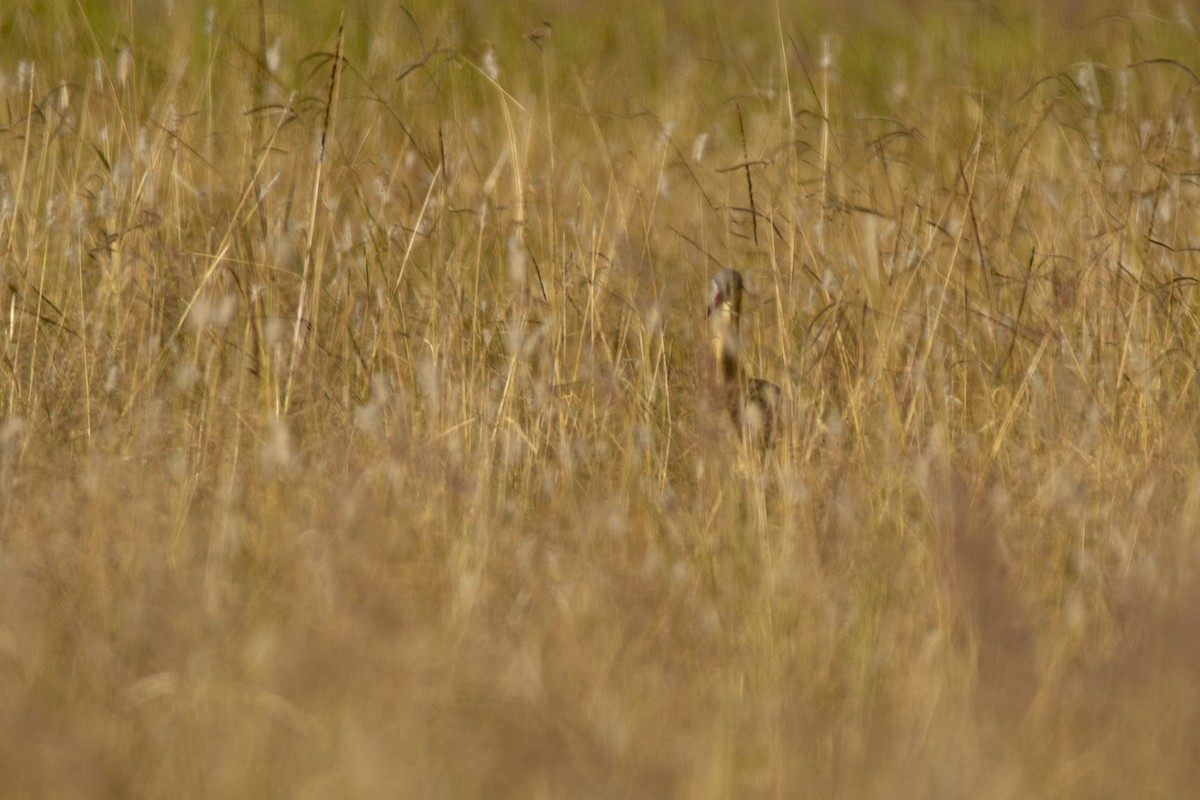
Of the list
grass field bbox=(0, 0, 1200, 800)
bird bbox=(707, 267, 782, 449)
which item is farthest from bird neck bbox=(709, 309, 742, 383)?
grass field bbox=(0, 0, 1200, 800)

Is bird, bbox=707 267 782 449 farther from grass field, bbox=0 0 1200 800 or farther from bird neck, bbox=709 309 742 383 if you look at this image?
grass field, bbox=0 0 1200 800

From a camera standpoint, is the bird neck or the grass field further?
the bird neck

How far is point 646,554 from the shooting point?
2.75 meters

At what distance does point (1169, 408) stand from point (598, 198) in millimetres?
2333

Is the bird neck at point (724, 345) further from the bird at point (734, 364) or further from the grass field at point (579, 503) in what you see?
the grass field at point (579, 503)

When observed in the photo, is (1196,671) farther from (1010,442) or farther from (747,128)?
(747,128)

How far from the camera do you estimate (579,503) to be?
121 inches

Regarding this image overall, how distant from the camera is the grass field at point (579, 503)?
207 centimetres

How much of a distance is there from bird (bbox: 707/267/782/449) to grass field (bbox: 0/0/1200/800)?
4.7 inches

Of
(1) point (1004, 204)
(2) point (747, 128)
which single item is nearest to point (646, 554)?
(1) point (1004, 204)

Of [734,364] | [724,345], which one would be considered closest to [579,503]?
[724,345]

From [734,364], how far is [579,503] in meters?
1.13

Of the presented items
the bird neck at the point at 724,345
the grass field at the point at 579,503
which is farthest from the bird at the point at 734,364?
the grass field at the point at 579,503

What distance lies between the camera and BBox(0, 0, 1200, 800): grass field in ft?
6.78
